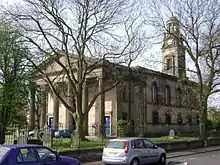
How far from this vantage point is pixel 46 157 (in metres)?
12.5

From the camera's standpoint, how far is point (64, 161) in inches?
515

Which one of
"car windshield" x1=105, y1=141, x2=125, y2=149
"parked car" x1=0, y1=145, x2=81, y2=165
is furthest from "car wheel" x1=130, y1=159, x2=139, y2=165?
"parked car" x1=0, y1=145, x2=81, y2=165

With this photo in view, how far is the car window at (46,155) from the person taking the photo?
40.6ft

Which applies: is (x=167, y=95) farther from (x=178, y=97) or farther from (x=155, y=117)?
(x=155, y=117)

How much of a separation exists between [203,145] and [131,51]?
13.1 meters

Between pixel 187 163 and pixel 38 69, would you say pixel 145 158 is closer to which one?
pixel 187 163

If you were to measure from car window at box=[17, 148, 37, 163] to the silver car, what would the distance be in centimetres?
738

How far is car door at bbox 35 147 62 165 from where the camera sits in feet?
40.4

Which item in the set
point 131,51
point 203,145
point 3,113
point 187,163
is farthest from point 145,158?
point 203,145

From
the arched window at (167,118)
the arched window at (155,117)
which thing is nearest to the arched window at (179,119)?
the arched window at (167,118)

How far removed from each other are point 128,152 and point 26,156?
7849 millimetres

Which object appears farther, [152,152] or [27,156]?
[152,152]

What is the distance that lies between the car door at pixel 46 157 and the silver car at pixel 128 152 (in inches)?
256

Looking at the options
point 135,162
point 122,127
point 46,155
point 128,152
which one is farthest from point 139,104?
point 46,155
